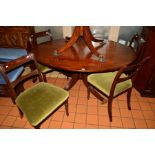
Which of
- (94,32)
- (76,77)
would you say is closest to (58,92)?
(76,77)

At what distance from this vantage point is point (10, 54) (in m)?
2.58

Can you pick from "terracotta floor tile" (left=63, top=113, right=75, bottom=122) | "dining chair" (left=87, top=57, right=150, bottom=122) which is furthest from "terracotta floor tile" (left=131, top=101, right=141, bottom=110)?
"terracotta floor tile" (left=63, top=113, right=75, bottom=122)

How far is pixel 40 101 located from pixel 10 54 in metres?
1.43

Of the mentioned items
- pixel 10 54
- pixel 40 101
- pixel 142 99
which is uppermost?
pixel 10 54

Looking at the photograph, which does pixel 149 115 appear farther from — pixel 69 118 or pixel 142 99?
pixel 69 118

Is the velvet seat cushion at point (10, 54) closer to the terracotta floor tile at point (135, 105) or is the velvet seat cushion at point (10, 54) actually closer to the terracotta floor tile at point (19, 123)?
the terracotta floor tile at point (19, 123)

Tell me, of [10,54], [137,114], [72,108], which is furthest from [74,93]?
[10,54]

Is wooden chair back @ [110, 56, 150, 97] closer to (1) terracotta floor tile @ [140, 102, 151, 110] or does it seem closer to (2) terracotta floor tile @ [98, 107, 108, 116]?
(2) terracotta floor tile @ [98, 107, 108, 116]

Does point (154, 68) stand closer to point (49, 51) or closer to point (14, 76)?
point (49, 51)

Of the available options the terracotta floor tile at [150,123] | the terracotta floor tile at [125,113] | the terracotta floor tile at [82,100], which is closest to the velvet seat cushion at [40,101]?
the terracotta floor tile at [82,100]

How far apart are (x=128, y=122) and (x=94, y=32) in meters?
1.91

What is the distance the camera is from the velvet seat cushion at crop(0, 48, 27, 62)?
2.50 metres

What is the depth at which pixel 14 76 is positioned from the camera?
2.07 metres

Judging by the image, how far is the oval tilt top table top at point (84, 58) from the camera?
169 cm
